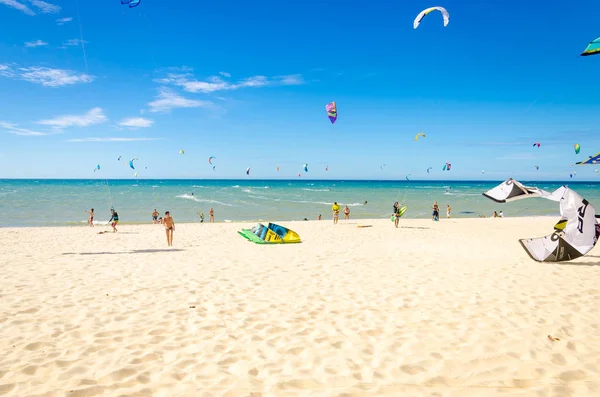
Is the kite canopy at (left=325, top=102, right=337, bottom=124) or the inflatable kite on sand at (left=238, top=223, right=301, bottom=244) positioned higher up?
the kite canopy at (left=325, top=102, right=337, bottom=124)

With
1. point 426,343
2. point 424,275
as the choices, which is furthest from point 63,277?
point 424,275

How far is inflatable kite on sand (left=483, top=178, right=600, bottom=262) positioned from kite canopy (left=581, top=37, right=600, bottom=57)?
3.46 meters

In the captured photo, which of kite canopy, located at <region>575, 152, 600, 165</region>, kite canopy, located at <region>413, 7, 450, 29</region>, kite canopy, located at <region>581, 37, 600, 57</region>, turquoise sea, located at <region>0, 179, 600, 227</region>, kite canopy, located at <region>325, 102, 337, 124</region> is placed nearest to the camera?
kite canopy, located at <region>581, 37, 600, 57</region>

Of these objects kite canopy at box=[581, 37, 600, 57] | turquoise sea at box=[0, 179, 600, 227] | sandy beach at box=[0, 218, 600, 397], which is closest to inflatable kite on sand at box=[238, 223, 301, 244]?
sandy beach at box=[0, 218, 600, 397]

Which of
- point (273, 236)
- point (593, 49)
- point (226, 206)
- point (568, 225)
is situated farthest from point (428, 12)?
point (226, 206)

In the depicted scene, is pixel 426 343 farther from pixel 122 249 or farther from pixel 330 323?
pixel 122 249

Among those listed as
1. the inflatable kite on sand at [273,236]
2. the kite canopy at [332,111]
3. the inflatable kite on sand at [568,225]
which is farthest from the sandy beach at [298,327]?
the kite canopy at [332,111]

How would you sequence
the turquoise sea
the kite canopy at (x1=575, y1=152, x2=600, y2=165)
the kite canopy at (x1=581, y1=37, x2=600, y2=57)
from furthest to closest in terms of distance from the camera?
the turquoise sea, the kite canopy at (x1=575, y1=152, x2=600, y2=165), the kite canopy at (x1=581, y1=37, x2=600, y2=57)

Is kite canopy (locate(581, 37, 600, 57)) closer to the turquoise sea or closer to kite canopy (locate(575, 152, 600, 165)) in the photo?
kite canopy (locate(575, 152, 600, 165))

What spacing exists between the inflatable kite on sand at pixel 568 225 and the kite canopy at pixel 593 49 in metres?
3.46

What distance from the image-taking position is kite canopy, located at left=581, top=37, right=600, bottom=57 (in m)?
5.31

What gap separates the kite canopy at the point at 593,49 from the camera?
5.31 meters

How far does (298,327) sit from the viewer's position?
200 inches

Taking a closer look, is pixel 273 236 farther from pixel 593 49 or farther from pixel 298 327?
pixel 593 49
